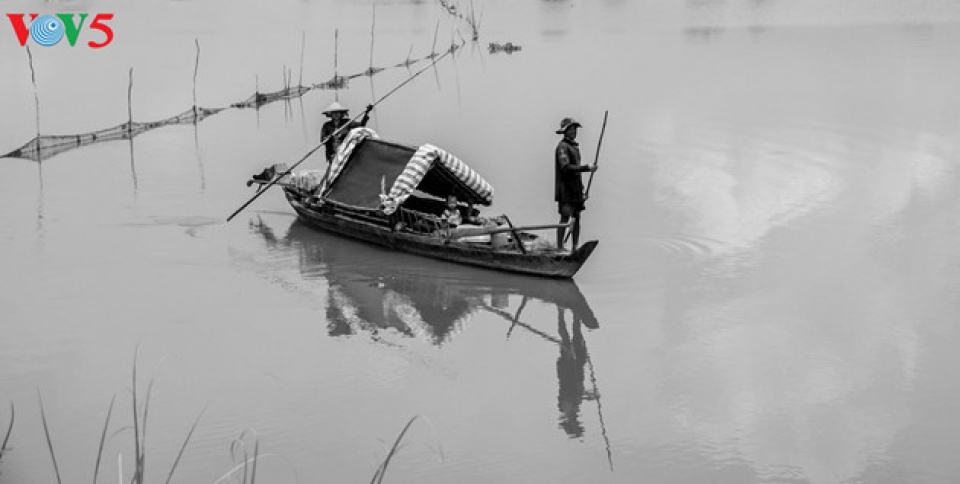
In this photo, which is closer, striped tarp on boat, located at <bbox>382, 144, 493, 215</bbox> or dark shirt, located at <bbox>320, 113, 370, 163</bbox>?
striped tarp on boat, located at <bbox>382, 144, 493, 215</bbox>

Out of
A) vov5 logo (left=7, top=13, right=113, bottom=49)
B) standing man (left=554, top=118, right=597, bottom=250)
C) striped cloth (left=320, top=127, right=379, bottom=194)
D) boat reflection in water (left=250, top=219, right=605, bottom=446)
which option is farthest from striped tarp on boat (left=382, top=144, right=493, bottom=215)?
vov5 logo (left=7, top=13, right=113, bottom=49)

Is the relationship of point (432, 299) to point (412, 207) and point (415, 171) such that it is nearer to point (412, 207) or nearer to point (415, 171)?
point (415, 171)

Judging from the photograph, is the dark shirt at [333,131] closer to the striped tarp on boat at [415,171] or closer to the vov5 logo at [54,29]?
the striped tarp on boat at [415,171]

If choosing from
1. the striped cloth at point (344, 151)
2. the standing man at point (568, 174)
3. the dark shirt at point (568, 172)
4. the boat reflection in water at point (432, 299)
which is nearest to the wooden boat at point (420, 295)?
the boat reflection in water at point (432, 299)

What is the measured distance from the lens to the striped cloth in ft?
42.5

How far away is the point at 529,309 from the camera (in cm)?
1048

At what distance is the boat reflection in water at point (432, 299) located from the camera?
383 inches

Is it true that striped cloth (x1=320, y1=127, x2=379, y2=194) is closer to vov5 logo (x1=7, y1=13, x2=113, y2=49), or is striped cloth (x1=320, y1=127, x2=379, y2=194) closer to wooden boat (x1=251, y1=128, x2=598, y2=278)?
wooden boat (x1=251, y1=128, x2=598, y2=278)

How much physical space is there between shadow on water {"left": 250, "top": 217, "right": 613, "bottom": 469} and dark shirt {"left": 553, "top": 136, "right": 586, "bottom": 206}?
0.81 metres

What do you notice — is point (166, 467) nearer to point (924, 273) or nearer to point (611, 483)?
point (611, 483)

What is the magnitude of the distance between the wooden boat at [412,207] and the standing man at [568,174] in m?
0.37

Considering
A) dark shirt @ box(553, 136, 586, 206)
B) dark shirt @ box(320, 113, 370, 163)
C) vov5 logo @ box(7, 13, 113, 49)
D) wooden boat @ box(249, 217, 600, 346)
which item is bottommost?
vov5 logo @ box(7, 13, 113, 49)

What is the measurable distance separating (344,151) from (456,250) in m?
2.37

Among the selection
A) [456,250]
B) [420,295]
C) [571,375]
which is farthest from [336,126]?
[571,375]
